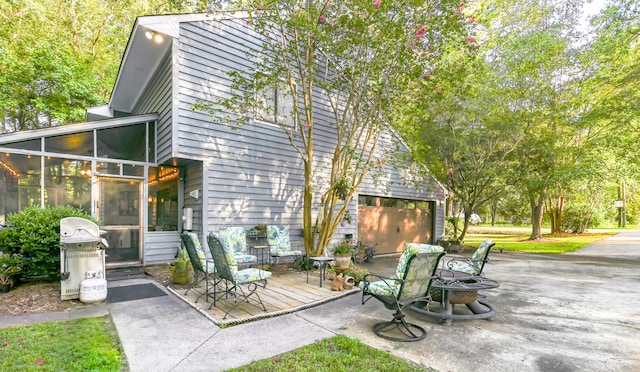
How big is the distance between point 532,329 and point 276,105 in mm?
7070

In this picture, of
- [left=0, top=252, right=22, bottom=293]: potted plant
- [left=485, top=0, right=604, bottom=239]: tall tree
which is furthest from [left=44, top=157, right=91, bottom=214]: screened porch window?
→ [left=485, top=0, right=604, bottom=239]: tall tree

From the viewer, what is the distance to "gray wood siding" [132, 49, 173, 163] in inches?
272

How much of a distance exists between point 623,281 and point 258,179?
883 centimetres

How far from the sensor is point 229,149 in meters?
7.50

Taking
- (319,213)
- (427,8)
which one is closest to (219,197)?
(319,213)

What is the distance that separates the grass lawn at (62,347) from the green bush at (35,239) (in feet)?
6.55

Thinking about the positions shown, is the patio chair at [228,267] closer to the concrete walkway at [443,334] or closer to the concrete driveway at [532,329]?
the concrete walkway at [443,334]

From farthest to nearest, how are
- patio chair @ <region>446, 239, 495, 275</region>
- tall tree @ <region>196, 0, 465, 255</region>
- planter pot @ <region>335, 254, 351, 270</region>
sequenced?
1. planter pot @ <region>335, 254, 351, 270</region>
2. tall tree @ <region>196, 0, 465, 255</region>
3. patio chair @ <region>446, 239, 495, 275</region>

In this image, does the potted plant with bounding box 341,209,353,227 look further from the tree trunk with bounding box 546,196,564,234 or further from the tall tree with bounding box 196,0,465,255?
the tree trunk with bounding box 546,196,564,234

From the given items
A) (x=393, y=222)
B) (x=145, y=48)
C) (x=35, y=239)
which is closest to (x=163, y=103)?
(x=145, y=48)

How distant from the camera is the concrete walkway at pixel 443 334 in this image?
10.1ft

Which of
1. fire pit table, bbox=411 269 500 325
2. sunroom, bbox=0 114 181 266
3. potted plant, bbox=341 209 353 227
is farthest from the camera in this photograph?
potted plant, bbox=341 209 353 227

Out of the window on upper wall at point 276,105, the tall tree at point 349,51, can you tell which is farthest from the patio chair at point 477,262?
the window on upper wall at point 276,105

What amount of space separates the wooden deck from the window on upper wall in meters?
4.10
